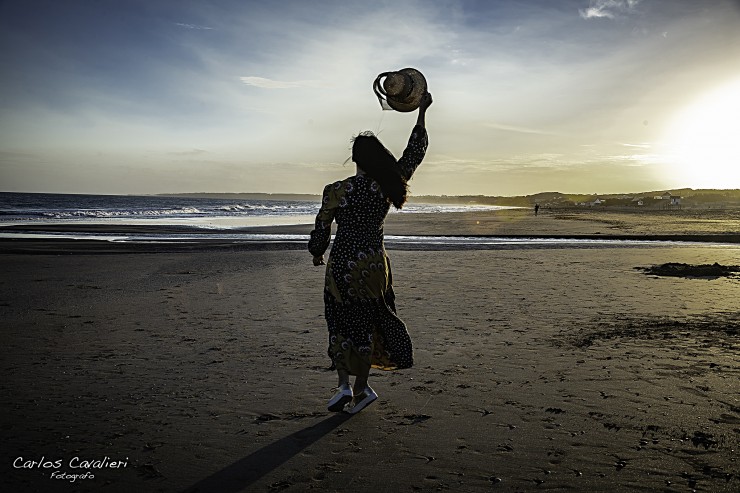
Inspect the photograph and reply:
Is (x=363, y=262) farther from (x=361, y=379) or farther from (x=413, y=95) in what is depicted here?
(x=413, y=95)

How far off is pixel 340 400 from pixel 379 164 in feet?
6.00

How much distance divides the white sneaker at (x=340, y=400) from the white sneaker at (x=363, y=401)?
0.07 metres

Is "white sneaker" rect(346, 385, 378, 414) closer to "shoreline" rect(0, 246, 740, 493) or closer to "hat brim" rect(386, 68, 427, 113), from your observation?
"shoreline" rect(0, 246, 740, 493)

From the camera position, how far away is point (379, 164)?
3922mm

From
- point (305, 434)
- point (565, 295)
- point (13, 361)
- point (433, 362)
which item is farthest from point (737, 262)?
point (13, 361)

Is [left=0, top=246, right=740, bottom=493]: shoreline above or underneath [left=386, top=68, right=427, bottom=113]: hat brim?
underneath

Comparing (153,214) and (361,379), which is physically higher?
(153,214)

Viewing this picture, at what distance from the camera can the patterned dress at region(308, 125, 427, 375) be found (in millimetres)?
4004

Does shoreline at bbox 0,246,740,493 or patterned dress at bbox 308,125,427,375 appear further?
patterned dress at bbox 308,125,427,375

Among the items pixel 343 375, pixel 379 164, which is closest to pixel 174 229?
pixel 343 375

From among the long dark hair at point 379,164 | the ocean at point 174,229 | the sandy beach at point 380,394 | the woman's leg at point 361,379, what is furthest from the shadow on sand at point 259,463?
the ocean at point 174,229
